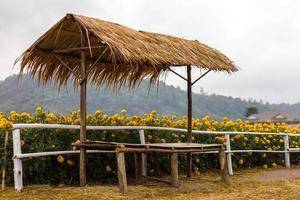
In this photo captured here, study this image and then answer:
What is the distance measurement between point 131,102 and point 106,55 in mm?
112865

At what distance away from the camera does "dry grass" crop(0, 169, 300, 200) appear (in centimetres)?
728

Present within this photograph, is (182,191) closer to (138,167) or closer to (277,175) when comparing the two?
(138,167)

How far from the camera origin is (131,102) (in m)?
122

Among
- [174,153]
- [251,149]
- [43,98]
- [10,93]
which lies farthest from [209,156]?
[10,93]

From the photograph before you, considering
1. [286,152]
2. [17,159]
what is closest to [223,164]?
[17,159]

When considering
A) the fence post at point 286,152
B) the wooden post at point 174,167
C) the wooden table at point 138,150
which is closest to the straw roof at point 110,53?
the wooden table at point 138,150

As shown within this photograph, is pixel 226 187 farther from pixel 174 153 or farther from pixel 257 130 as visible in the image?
pixel 257 130

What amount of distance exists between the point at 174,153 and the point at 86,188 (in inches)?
55.6

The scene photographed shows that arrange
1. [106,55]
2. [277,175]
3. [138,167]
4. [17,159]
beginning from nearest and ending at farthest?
[17,159]
[138,167]
[106,55]
[277,175]

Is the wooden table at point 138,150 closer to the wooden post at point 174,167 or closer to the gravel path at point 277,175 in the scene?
the wooden post at point 174,167

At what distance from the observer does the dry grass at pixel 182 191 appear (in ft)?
23.9

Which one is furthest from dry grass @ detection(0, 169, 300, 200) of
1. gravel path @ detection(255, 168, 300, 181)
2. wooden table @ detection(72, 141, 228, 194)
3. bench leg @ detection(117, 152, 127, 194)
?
gravel path @ detection(255, 168, 300, 181)

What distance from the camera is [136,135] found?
32.5ft

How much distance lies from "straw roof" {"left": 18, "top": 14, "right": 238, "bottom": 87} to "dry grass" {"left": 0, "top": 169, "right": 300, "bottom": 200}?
6.11 feet
